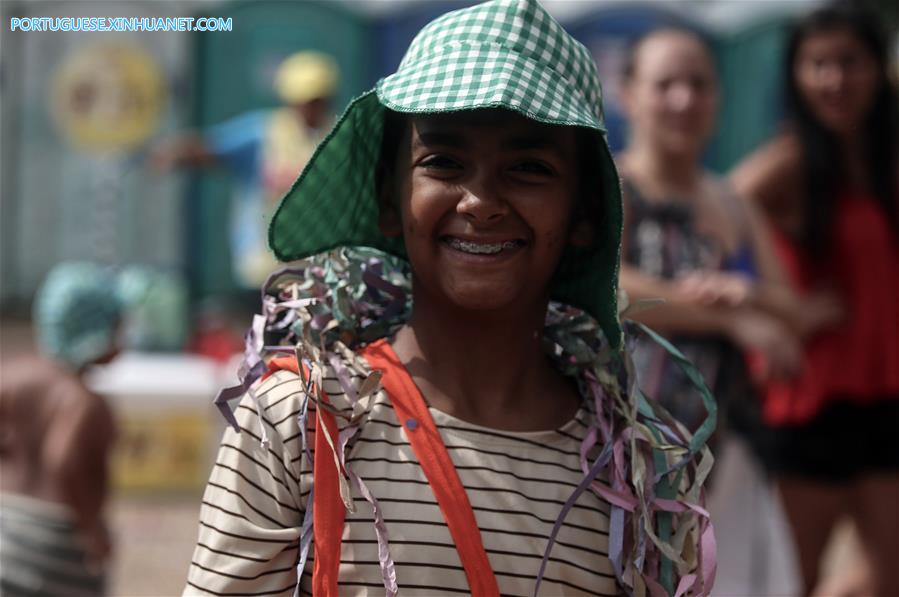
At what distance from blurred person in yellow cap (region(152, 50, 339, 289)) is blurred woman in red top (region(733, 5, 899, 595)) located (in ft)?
11.7

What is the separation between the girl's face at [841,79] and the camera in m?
4.29

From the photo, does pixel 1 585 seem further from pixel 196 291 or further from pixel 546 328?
pixel 196 291

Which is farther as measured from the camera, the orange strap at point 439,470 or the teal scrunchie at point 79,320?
the teal scrunchie at point 79,320

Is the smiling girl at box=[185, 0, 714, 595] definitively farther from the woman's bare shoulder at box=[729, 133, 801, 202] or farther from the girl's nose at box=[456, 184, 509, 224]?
the woman's bare shoulder at box=[729, 133, 801, 202]

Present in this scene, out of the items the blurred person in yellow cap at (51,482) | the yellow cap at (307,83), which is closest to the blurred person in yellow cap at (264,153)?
the yellow cap at (307,83)

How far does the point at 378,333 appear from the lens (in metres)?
2.14

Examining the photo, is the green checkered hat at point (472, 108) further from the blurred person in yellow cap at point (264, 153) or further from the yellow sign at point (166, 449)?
the blurred person in yellow cap at point (264, 153)

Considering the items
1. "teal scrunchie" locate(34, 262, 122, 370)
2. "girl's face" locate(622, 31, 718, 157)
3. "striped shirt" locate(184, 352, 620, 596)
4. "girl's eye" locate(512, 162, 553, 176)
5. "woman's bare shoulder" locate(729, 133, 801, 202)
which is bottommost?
"teal scrunchie" locate(34, 262, 122, 370)

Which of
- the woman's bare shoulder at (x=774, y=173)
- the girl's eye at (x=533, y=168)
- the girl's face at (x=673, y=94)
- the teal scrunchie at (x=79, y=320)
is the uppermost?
the girl's face at (x=673, y=94)

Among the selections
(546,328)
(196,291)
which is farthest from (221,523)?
(196,291)

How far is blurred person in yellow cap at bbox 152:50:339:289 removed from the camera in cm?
754

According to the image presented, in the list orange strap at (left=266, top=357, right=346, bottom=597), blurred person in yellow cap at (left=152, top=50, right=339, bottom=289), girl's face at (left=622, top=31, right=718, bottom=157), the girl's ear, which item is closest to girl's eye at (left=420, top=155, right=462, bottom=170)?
the girl's ear

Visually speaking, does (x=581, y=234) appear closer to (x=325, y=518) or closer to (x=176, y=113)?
(x=325, y=518)

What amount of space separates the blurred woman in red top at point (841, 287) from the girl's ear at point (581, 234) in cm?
215
